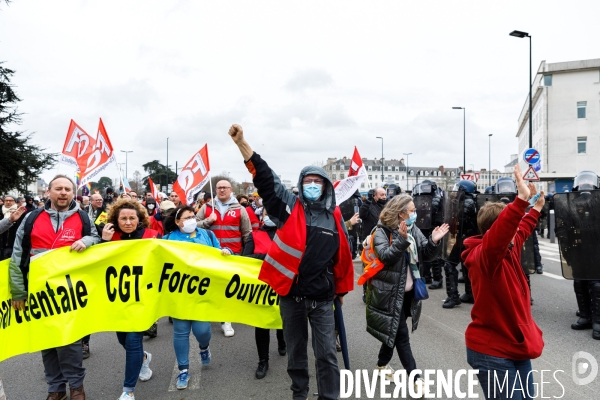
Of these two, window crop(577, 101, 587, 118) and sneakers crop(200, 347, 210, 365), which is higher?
window crop(577, 101, 587, 118)

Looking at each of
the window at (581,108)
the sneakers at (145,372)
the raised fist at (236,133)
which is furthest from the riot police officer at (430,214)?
the window at (581,108)

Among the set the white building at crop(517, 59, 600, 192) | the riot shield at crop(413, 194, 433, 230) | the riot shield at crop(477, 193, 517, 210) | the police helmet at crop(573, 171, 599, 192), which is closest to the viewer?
the police helmet at crop(573, 171, 599, 192)

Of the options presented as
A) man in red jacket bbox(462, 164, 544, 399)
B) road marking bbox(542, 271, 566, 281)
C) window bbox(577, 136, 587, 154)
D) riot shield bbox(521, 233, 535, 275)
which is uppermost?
window bbox(577, 136, 587, 154)

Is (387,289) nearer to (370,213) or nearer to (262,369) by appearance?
(262,369)

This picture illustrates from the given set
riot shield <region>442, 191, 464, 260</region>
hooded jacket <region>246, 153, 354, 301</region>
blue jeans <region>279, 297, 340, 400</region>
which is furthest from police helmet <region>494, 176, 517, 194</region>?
blue jeans <region>279, 297, 340, 400</region>

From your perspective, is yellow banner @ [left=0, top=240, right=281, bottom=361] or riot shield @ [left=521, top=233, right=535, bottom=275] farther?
riot shield @ [left=521, top=233, right=535, bottom=275]

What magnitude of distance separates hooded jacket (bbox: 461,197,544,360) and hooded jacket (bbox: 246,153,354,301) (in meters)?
1.11

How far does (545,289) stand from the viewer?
28.2 ft

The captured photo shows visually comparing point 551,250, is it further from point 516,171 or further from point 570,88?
point 570,88

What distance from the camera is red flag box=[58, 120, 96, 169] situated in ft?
25.4

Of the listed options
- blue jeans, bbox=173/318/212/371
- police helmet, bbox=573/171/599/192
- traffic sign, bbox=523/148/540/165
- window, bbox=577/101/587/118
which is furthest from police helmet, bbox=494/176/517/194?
window, bbox=577/101/587/118

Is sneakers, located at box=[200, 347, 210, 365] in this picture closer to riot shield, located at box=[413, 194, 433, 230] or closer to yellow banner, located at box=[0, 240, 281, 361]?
yellow banner, located at box=[0, 240, 281, 361]

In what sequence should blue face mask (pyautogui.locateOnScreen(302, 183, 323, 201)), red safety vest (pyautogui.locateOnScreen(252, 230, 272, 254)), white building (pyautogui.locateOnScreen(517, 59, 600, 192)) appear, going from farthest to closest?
white building (pyautogui.locateOnScreen(517, 59, 600, 192)), red safety vest (pyautogui.locateOnScreen(252, 230, 272, 254)), blue face mask (pyautogui.locateOnScreen(302, 183, 323, 201))

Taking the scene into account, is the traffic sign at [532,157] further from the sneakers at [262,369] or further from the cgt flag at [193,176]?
the sneakers at [262,369]
